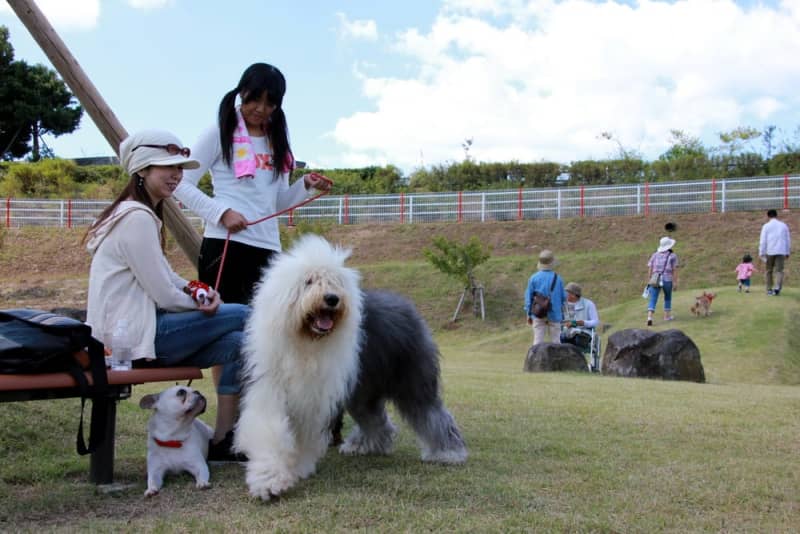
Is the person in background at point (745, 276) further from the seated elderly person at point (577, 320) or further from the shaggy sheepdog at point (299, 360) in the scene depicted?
the shaggy sheepdog at point (299, 360)

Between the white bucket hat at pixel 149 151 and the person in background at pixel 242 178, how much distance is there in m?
0.43

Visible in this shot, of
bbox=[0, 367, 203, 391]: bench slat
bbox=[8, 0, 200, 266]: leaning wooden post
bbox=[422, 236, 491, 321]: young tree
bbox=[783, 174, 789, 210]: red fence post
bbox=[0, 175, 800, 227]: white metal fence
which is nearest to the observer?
bbox=[0, 367, 203, 391]: bench slat

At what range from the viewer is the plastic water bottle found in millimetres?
3736

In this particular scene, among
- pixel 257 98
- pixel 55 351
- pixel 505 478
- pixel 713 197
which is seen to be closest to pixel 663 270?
pixel 713 197

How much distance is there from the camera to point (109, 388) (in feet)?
11.6

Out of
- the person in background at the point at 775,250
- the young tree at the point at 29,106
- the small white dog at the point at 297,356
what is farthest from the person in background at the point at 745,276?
the young tree at the point at 29,106

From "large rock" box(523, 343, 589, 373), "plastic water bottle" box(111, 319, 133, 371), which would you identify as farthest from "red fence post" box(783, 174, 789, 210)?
"plastic water bottle" box(111, 319, 133, 371)

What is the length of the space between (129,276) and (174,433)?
2.70 ft

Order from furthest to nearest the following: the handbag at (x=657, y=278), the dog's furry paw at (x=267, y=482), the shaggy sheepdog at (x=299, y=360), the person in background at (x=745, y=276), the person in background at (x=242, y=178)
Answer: the person in background at (x=745, y=276) < the handbag at (x=657, y=278) < the person in background at (x=242, y=178) < the shaggy sheepdog at (x=299, y=360) < the dog's furry paw at (x=267, y=482)

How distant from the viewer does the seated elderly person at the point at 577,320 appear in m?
11.6

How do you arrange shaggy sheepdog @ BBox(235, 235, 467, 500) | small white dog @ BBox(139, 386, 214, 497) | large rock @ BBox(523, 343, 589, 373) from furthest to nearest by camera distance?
1. large rock @ BBox(523, 343, 589, 373)
2. small white dog @ BBox(139, 386, 214, 497)
3. shaggy sheepdog @ BBox(235, 235, 467, 500)

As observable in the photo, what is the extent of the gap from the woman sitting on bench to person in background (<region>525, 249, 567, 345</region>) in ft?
25.4

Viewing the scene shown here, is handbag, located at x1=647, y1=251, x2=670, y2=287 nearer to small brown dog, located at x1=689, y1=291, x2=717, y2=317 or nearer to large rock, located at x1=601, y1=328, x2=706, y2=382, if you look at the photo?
small brown dog, located at x1=689, y1=291, x2=717, y2=317

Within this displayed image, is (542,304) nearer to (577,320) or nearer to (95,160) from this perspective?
(577,320)
